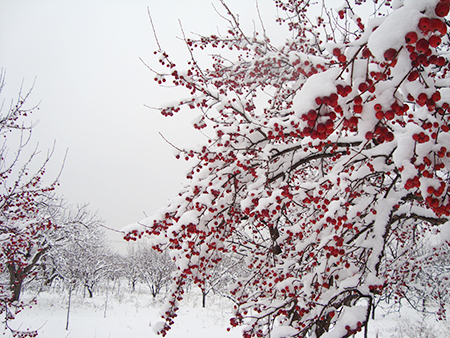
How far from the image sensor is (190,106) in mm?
3234

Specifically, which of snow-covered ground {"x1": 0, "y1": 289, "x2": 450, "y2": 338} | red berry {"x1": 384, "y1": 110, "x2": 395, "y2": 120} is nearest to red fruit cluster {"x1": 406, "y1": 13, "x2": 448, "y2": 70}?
red berry {"x1": 384, "y1": 110, "x2": 395, "y2": 120}

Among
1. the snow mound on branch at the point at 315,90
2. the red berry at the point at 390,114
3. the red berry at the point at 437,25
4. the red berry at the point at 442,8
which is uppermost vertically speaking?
the red berry at the point at 442,8

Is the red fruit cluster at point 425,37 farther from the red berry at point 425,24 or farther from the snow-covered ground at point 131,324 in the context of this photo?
the snow-covered ground at point 131,324

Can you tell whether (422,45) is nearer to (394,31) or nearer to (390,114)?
(394,31)

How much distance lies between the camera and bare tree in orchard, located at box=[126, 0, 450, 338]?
3.35ft

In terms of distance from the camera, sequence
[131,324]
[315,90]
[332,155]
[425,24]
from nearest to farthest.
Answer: [425,24], [315,90], [332,155], [131,324]

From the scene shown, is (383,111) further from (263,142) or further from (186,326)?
(186,326)

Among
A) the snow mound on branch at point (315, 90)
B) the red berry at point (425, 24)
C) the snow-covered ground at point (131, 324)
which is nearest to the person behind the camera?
the red berry at point (425, 24)

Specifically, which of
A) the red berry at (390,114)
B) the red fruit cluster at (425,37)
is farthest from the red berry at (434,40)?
the red berry at (390,114)

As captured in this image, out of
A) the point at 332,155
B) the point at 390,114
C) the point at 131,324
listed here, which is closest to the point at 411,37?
the point at 390,114

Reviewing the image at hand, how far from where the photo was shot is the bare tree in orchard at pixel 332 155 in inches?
40.2

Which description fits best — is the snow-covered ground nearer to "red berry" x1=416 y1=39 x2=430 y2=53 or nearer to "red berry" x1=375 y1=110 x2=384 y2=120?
"red berry" x1=375 y1=110 x2=384 y2=120

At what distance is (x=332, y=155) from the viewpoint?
8.63ft

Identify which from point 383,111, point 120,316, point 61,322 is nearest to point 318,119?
point 383,111
